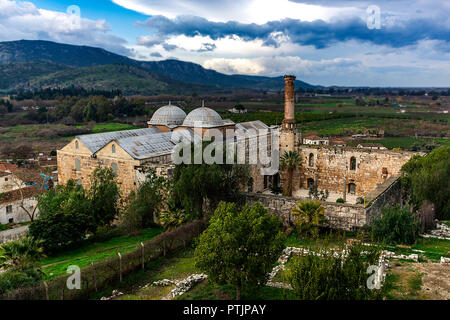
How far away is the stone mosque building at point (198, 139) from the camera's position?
1068 inches

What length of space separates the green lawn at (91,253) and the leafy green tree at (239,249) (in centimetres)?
762

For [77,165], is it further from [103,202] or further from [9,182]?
[9,182]

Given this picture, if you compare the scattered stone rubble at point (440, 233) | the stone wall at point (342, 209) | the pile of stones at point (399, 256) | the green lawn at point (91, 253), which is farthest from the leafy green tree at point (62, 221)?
the scattered stone rubble at point (440, 233)

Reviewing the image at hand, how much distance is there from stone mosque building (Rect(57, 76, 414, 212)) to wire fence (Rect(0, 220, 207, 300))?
329 inches

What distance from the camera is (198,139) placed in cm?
3228

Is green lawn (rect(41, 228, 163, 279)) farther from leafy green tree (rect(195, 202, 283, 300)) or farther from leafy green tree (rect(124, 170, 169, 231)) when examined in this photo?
leafy green tree (rect(195, 202, 283, 300))

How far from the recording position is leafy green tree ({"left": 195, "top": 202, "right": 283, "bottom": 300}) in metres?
11.2

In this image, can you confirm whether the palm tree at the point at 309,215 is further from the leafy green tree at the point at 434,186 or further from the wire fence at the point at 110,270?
the leafy green tree at the point at 434,186

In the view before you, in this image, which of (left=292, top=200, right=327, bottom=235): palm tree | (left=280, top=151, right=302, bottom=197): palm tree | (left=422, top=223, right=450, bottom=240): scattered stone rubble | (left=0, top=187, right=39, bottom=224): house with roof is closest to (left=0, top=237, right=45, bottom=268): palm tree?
(left=292, top=200, right=327, bottom=235): palm tree

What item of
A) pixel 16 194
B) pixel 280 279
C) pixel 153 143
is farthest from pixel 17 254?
pixel 16 194
